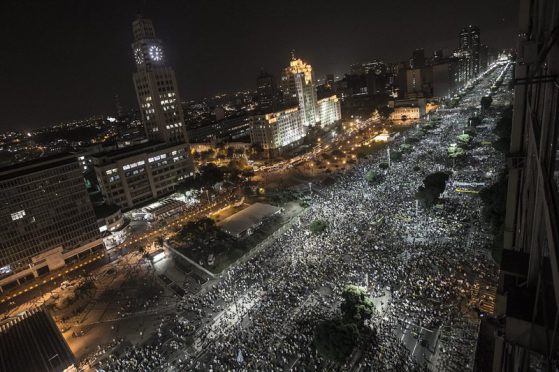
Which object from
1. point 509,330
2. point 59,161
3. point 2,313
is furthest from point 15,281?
point 509,330

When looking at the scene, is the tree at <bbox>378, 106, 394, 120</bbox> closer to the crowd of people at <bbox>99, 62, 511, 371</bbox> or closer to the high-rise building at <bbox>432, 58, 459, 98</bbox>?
the high-rise building at <bbox>432, 58, 459, 98</bbox>

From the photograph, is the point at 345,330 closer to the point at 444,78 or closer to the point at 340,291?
the point at 340,291

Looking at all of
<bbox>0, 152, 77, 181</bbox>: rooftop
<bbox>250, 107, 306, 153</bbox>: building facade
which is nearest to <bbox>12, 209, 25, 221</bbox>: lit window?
<bbox>0, 152, 77, 181</bbox>: rooftop

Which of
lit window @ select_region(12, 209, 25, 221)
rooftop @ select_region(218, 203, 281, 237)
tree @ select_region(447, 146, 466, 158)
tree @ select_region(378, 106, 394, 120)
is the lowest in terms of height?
rooftop @ select_region(218, 203, 281, 237)

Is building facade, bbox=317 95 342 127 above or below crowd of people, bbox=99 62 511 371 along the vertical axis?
above

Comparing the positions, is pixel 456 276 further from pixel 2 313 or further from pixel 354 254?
pixel 2 313

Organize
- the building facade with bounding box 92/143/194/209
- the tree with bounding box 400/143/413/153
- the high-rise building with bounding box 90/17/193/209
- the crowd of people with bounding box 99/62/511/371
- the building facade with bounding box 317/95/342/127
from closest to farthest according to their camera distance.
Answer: the crowd of people with bounding box 99/62/511/371 < the building facade with bounding box 92/143/194/209 < the high-rise building with bounding box 90/17/193/209 < the tree with bounding box 400/143/413/153 < the building facade with bounding box 317/95/342/127
